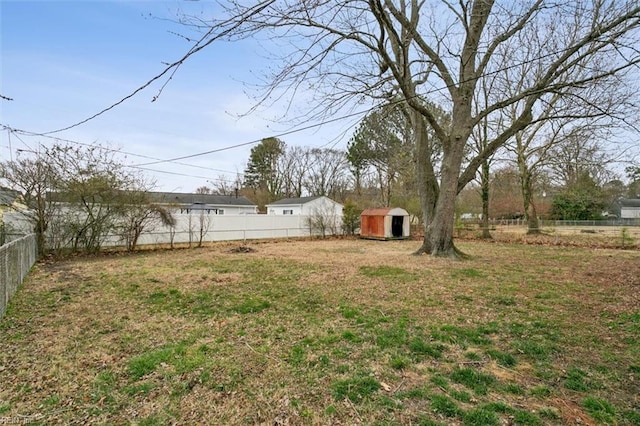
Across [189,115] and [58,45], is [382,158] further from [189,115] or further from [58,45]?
[58,45]

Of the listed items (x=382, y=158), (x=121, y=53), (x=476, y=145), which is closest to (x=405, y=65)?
(x=121, y=53)

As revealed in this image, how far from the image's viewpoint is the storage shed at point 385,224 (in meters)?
17.0

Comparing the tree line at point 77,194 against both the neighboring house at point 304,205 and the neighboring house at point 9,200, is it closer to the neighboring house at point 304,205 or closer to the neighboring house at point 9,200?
the neighboring house at point 9,200

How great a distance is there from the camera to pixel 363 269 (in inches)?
312

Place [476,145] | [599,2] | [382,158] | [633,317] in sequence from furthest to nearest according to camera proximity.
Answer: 1. [382,158]
2. [476,145]
3. [599,2]
4. [633,317]

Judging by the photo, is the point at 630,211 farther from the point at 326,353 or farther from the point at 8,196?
the point at 8,196

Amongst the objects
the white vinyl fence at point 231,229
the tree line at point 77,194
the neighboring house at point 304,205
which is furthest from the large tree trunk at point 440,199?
the neighboring house at point 304,205

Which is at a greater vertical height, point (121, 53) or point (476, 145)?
point (476, 145)

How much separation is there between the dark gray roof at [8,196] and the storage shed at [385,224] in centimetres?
1403

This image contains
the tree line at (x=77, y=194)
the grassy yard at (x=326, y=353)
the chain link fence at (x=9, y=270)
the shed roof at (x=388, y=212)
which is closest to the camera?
the grassy yard at (x=326, y=353)

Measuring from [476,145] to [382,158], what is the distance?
23.4 feet

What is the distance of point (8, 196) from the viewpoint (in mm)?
10125

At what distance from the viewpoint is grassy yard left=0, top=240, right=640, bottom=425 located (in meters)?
2.28

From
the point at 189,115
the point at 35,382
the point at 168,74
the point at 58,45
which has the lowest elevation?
the point at 35,382
